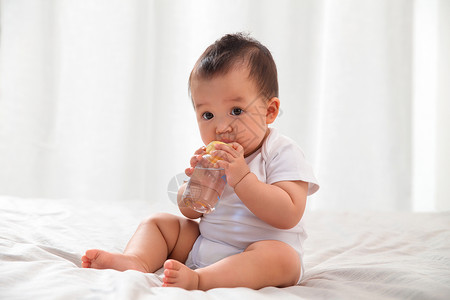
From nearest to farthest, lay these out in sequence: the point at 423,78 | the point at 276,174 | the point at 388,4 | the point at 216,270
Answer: the point at 216,270
the point at 276,174
the point at 388,4
the point at 423,78

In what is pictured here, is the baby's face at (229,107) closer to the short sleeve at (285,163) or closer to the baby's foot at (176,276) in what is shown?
the short sleeve at (285,163)

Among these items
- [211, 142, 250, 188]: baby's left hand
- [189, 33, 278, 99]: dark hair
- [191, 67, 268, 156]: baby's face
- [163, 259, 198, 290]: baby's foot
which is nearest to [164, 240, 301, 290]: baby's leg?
[163, 259, 198, 290]: baby's foot

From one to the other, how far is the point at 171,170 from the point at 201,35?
787 mm

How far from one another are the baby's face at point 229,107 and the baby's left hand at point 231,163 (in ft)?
0.24

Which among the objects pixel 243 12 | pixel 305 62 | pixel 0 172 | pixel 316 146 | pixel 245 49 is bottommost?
pixel 0 172

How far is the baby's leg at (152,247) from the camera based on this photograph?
86 centimetres

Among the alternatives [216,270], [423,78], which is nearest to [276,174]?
[216,270]

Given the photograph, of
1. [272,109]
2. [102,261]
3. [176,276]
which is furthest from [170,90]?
[176,276]

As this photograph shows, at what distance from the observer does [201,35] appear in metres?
2.69

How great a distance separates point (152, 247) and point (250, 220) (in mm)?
210

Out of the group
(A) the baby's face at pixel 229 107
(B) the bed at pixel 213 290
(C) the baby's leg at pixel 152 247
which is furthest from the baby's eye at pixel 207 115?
(B) the bed at pixel 213 290

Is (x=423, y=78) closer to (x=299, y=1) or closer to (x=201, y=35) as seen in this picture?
(x=299, y=1)

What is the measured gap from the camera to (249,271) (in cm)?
83

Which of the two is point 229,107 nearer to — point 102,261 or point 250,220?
point 250,220
